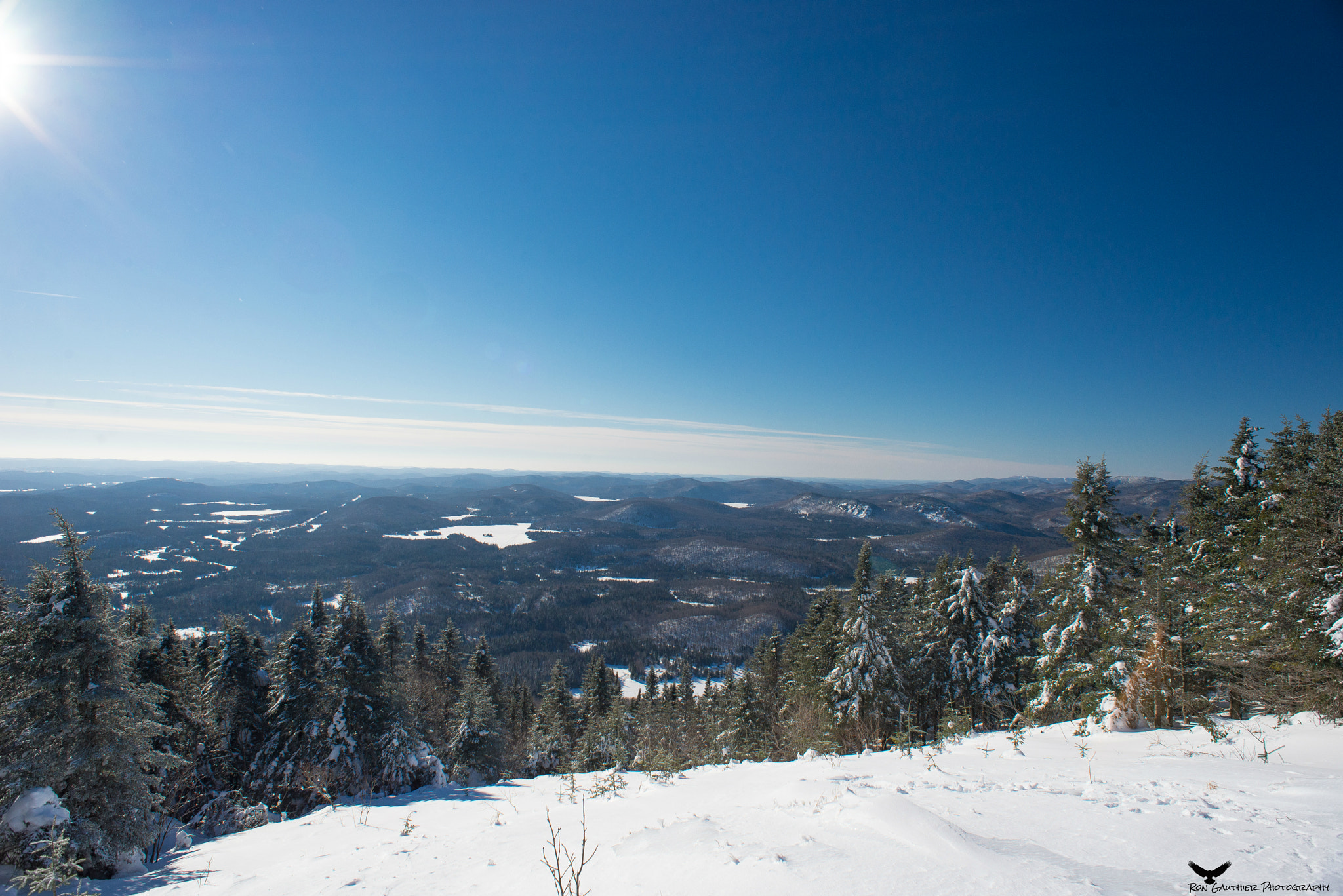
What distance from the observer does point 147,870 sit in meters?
8.28

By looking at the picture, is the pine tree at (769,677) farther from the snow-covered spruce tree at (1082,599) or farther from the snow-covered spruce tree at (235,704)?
the snow-covered spruce tree at (235,704)

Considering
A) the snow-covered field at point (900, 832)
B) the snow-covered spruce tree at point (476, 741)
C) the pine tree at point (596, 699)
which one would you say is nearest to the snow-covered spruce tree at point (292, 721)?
the snow-covered spruce tree at point (476, 741)

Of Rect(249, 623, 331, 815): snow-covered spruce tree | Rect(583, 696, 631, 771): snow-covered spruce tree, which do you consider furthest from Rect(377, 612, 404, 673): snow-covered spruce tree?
Rect(583, 696, 631, 771): snow-covered spruce tree

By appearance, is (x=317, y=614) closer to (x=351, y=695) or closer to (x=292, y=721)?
(x=292, y=721)

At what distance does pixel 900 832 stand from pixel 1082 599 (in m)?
17.4

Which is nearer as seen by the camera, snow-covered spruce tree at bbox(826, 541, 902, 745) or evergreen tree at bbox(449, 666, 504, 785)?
snow-covered spruce tree at bbox(826, 541, 902, 745)

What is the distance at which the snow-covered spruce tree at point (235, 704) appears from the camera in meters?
23.1

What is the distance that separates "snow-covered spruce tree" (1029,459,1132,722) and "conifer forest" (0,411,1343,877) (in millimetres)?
87

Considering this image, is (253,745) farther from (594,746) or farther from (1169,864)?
(1169,864)

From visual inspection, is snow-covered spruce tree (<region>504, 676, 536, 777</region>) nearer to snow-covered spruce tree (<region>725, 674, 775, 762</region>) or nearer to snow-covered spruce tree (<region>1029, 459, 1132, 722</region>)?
snow-covered spruce tree (<region>725, 674, 775, 762</region>)

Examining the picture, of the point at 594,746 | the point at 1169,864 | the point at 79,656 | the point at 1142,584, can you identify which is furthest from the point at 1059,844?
the point at 594,746

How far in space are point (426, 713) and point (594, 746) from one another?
34.7 ft

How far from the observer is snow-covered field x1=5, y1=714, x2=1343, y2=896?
11.6ft

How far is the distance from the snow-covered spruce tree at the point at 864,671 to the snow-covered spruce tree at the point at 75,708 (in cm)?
1954
